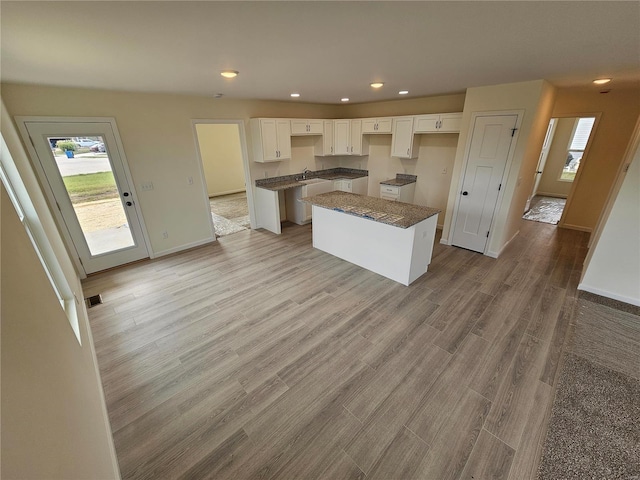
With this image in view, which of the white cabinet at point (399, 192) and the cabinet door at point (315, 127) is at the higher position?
the cabinet door at point (315, 127)

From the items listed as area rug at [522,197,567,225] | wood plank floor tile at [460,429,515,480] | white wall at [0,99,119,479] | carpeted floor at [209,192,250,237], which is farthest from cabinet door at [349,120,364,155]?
white wall at [0,99,119,479]

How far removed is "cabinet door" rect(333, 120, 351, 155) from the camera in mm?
5777

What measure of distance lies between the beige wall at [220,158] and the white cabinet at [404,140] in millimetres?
4641

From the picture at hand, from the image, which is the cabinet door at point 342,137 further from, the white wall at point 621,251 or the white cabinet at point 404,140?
the white wall at point 621,251

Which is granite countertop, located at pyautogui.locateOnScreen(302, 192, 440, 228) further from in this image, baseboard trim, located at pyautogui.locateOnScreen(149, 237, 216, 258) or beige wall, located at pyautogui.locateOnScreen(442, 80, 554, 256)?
baseboard trim, located at pyautogui.locateOnScreen(149, 237, 216, 258)

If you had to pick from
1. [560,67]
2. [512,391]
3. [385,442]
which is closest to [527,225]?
[560,67]

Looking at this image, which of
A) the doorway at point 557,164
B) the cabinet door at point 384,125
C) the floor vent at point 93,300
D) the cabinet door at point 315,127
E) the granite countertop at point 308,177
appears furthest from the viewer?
the doorway at point 557,164

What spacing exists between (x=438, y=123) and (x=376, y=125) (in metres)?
1.30

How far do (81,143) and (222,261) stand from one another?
2.35 meters

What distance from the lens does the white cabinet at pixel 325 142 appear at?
5.81 m

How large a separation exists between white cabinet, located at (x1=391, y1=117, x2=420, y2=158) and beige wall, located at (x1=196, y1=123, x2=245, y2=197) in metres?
4.64

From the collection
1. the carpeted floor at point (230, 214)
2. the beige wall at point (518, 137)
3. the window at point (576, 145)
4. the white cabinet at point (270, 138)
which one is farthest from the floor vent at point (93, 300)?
Answer: the window at point (576, 145)

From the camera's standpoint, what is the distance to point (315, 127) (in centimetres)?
564

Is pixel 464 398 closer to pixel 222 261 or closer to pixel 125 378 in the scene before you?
pixel 125 378
